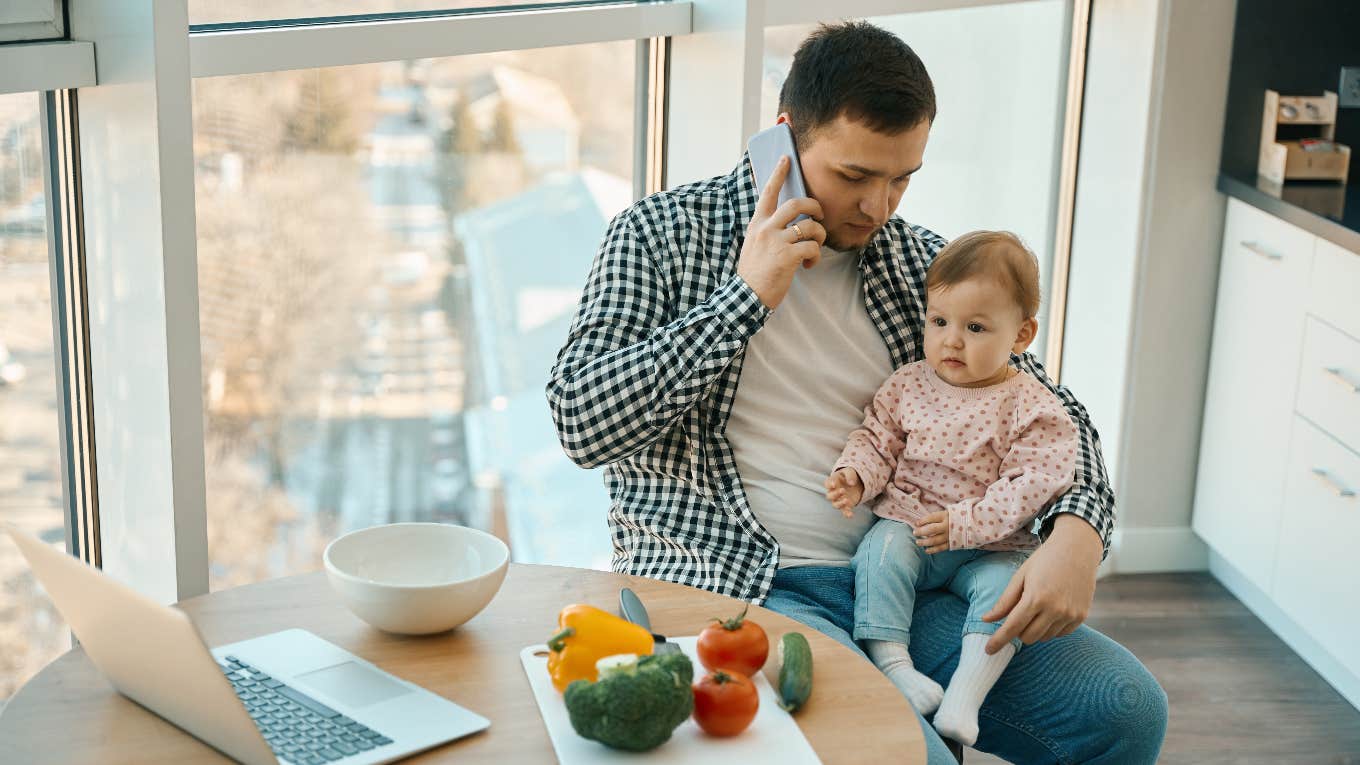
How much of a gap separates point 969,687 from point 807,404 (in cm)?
44

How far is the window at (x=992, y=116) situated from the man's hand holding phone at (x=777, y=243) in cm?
134

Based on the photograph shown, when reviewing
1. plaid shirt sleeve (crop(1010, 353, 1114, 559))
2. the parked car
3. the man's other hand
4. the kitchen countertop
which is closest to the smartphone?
plaid shirt sleeve (crop(1010, 353, 1114, 559))

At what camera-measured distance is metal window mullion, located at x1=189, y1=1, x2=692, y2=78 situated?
6.70 ft

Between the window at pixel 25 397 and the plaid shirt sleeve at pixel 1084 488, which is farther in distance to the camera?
the window at pixel 25 397

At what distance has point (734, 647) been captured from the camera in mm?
1342

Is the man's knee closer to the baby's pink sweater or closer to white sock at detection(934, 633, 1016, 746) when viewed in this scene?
white sock at detection(934, 633, 1016, 746)

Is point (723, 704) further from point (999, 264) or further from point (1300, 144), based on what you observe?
point (1300, 144)

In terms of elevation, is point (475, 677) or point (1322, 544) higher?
point (475, 677)

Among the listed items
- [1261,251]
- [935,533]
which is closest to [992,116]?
[1261,251]

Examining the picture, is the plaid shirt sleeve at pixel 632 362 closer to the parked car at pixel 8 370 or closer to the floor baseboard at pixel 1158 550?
the parked car at pixel 8 370

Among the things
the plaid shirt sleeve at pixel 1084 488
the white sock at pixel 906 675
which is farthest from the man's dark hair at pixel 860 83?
the white sock at pixel 906 675

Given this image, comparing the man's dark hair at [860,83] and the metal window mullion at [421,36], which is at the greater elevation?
the metal window mullion at [421,36]

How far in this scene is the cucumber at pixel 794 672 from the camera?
51.7 inches

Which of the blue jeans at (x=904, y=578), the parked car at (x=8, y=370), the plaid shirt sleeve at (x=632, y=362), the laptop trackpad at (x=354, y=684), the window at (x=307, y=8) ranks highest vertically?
the window at (x=307, y=8)
